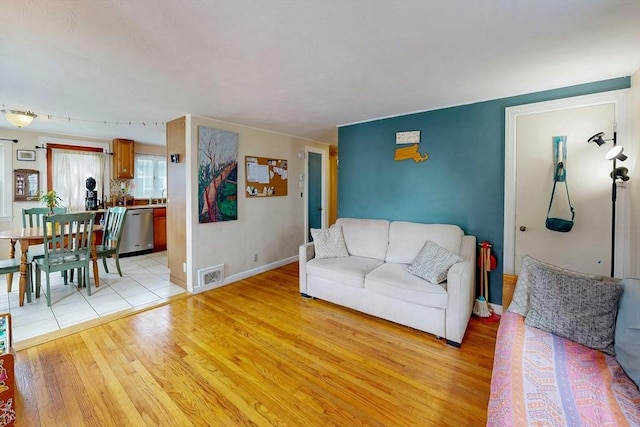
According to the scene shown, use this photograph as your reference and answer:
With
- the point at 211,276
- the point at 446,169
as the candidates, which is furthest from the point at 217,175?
the point at 446,169

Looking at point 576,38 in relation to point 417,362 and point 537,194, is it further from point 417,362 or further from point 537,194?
point 417,362

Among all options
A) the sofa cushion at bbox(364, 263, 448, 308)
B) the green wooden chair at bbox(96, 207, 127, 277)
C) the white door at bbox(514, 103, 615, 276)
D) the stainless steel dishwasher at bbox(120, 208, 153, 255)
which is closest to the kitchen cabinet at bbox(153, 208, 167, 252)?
the stainless steel dishwasher at bbox(120, 208, 153, 255)

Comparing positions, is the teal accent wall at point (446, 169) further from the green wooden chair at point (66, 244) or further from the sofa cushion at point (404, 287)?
the green wooden chair at point (66, 244)

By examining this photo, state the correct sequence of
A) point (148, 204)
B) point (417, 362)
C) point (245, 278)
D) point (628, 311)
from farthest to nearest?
point (148, 204) → point (245, 278) → point (417, 362) → point (628, 311)

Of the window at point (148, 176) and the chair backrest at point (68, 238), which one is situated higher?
the window at point (148, 176)

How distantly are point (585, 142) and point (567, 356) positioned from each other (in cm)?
202

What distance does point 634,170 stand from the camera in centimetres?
213

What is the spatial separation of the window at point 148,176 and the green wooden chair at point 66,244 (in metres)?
2.48

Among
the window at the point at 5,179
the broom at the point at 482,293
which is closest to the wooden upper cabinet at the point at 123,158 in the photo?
the window at the point at 5,179

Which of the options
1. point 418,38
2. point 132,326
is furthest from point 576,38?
point 132,326

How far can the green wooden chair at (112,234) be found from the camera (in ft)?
12.4

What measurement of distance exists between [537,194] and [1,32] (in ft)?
13.8

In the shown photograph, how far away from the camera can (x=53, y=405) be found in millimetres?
1643

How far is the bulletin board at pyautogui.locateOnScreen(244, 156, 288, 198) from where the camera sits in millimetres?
3998
